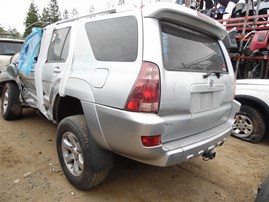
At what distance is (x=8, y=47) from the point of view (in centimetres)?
729

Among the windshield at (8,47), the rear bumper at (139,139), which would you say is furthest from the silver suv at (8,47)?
the rear bumper at (139,139)

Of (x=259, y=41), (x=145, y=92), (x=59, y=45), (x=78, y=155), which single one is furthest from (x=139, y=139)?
(x=259, y=41)

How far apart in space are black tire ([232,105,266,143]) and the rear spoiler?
2.16 meters

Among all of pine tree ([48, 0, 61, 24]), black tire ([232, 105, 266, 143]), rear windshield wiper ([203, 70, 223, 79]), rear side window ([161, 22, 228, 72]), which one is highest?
pine tree ([48, 0, 61, 24])

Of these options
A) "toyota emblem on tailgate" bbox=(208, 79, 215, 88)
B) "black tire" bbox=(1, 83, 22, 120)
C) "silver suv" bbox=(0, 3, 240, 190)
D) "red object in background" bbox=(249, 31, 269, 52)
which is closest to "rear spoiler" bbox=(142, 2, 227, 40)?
"silver suv" bbox=(0, 3, 240, 190)

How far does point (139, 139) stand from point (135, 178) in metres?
1.23

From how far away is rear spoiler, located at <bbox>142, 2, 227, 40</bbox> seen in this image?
2000mm

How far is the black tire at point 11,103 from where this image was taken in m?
4.57

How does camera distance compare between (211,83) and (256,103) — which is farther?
(256,103)

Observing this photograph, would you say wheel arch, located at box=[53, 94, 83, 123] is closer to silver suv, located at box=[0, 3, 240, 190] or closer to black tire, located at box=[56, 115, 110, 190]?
silver suv, located at box=[0, 3, 240, 190]

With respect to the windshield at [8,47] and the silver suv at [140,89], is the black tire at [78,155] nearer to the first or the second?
the silver suv at [140,89]

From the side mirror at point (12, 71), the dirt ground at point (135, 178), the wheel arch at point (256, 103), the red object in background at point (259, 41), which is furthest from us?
the red object in background at point (259, 41)

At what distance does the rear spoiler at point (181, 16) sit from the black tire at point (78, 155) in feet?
4.20

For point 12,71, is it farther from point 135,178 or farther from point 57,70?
point 135,178
